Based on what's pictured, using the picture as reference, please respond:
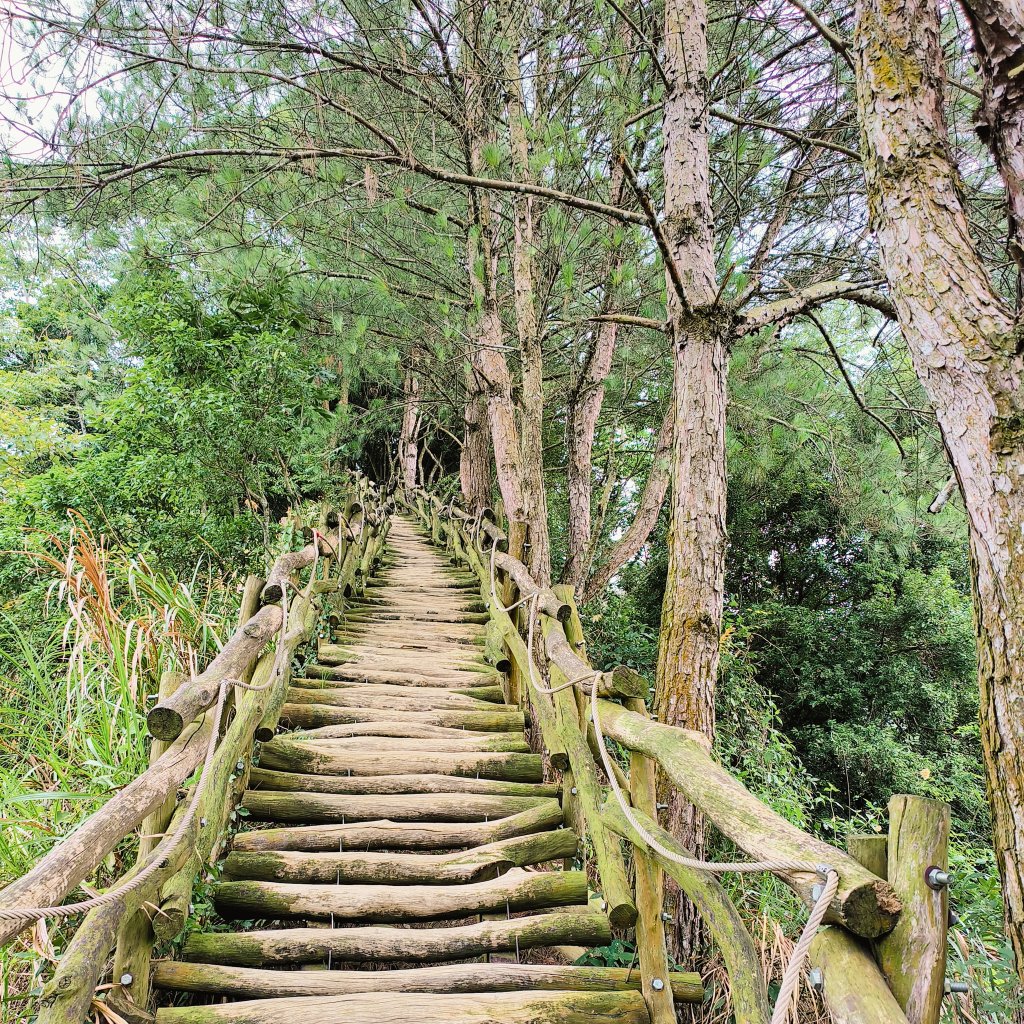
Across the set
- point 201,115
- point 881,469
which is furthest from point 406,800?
point 881,469

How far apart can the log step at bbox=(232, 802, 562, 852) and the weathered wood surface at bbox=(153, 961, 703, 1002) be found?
732 mm

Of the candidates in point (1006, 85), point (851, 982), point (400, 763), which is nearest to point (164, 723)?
point (400, 763)

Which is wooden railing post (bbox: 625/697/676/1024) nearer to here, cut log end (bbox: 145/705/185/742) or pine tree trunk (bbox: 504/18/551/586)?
cut log end (bbox: 145/705/185/742)

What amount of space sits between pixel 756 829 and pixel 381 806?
7.81ft

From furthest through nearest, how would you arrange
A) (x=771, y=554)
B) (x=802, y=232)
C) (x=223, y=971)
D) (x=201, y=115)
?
(x=771, y=554) < (x=802, y=232) < (x=201, y=115) < (x=223, y=971)

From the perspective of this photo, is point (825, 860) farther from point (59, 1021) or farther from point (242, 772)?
point (242, 772)

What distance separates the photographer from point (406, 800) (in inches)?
130

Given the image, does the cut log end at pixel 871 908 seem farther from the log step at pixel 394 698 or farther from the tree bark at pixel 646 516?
the tree bark at pixel 646 516

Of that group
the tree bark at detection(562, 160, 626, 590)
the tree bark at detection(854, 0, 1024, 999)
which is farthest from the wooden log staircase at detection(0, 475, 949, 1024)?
the tree bark at detection(562, 160, 626, 590)

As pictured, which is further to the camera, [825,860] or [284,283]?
[284,283]

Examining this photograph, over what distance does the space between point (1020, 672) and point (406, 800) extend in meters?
2.80

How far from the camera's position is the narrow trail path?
2090 mm

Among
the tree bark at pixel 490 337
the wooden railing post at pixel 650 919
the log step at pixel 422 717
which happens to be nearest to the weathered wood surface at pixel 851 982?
the wooden railing post at pixel 650 919

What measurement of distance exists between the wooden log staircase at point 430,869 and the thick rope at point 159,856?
1 centimetres
